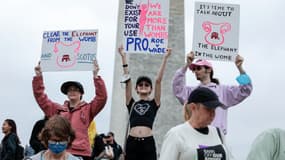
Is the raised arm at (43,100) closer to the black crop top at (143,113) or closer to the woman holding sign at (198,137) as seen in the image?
the black crop top at (143,113)

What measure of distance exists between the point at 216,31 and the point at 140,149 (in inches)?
77.7

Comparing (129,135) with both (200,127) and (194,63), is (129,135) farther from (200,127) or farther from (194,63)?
(200,127)

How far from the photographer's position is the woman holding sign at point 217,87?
23.9 ft

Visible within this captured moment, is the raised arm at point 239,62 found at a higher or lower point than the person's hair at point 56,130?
higher

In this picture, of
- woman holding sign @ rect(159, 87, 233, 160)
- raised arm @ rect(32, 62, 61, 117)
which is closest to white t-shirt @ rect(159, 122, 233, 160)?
woman holding sign @ rect(159, 87, 233, 160)

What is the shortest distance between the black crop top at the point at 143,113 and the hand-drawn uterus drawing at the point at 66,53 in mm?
1660

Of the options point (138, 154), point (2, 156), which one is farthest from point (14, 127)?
point (138, 154)

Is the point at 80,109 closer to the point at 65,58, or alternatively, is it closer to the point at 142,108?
the point at 142,108

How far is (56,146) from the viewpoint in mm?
4699

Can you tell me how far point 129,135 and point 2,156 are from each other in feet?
9.84

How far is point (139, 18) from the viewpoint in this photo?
9.71 metres

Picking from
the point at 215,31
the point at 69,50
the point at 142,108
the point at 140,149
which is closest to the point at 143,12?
the point at 69,50

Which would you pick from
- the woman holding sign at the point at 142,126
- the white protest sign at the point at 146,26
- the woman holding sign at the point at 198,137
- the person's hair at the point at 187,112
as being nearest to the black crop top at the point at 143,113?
the woman holding sign at the point at 142,126

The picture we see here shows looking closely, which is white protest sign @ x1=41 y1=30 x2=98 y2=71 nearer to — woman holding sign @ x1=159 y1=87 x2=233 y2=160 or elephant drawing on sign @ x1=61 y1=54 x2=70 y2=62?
elephant drawing on sign @ x1=61 y1=54 x2=70 y2=62
